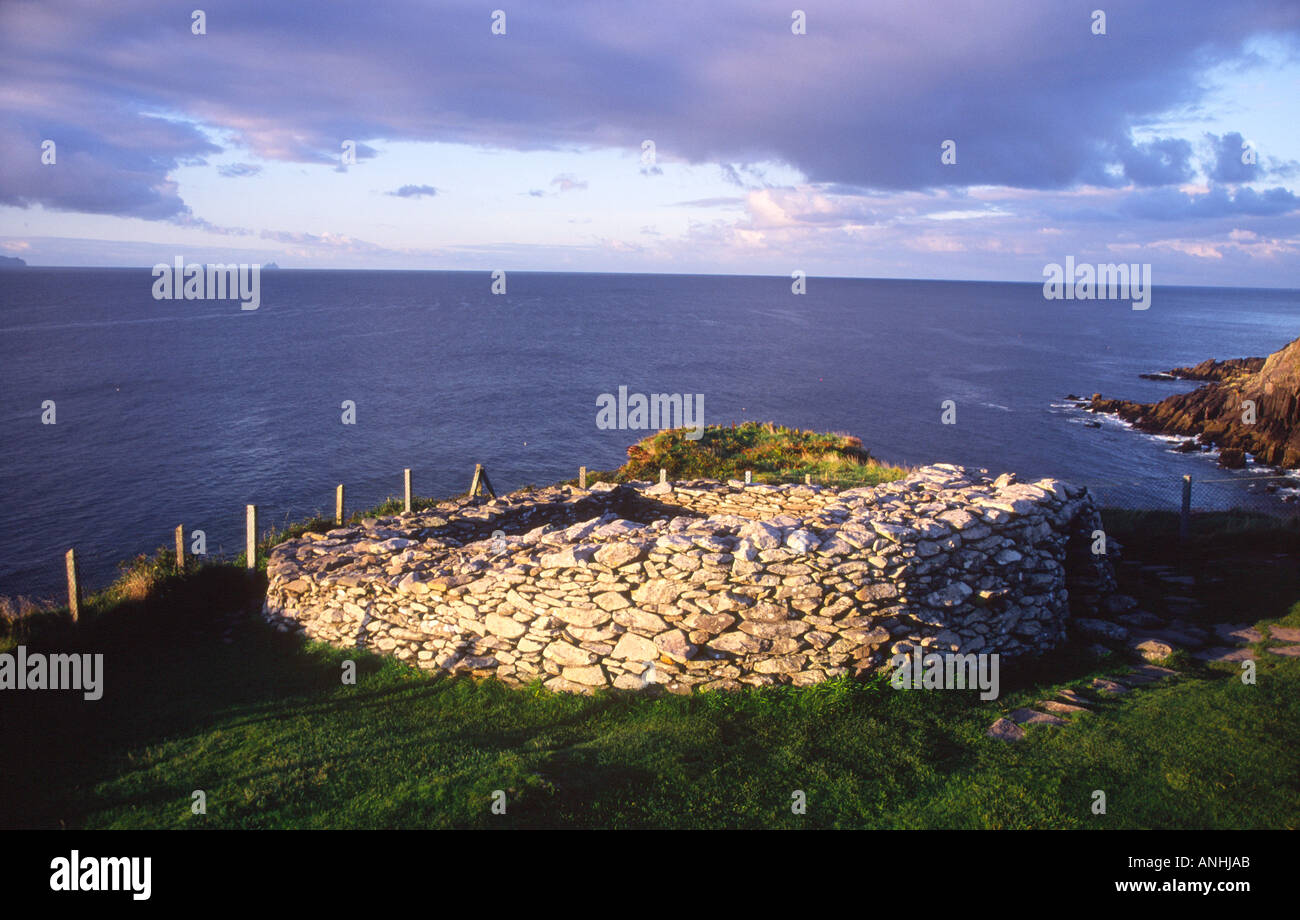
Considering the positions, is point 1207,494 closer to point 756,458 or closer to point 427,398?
point 756,458

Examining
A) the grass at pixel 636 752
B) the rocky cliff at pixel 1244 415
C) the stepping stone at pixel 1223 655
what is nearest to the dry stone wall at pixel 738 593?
the grass at pixel 636 752

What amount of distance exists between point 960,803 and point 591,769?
3502mm

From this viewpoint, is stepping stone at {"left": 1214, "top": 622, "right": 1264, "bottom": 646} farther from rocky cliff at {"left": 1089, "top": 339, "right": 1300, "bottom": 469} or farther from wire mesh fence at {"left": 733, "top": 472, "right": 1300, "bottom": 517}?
rocky cliff at {"left": 1089, "top": 339, "right": 1300, "bottom": 469}

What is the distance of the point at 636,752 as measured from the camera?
7430 mm

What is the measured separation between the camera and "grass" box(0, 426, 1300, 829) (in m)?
6.44

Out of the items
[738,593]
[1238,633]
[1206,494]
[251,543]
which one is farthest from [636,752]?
[1206,494]

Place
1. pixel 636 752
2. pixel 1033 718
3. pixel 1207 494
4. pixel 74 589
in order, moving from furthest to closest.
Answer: pixel 1207 494
pixel 74 589
pixel 1033 718
pixel 636 752

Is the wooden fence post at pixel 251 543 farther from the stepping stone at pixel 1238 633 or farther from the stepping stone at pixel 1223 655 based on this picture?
the stepping stone at pixel 1238 633

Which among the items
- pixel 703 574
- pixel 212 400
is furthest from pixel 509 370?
A: pixel 703 574

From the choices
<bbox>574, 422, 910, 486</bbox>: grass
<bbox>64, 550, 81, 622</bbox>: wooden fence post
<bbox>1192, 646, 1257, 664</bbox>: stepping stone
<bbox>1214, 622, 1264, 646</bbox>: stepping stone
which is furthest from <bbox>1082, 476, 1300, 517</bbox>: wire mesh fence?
<bbox>64, 550, 81, 622</bbox>: wooden fence post

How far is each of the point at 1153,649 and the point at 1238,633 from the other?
159 cm
